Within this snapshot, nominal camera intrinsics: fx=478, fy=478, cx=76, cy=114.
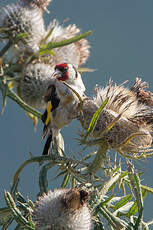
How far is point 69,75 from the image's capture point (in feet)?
14.1

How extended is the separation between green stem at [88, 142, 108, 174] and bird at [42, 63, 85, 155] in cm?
77

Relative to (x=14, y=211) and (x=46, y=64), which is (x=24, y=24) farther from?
(x=14, y=211)

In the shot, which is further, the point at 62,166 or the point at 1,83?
the point at 1,83

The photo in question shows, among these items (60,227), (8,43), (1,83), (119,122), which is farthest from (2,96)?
(60,227)

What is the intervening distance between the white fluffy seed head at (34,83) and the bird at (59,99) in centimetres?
8

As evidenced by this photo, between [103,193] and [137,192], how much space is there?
0.78ft

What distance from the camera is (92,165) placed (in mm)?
3119

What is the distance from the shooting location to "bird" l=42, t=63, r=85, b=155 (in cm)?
402

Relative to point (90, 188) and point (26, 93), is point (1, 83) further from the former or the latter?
point (90, 188)

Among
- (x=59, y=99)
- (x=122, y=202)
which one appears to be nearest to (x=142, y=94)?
(x=122, y=202)

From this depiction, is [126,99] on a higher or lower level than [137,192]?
higher

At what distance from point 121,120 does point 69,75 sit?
50.2 inches

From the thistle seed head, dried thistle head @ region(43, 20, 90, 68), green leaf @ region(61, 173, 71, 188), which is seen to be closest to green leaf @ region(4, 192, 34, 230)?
green leaf @ region(61, 173, 71, 188)

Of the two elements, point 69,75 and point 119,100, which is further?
point 69,75
